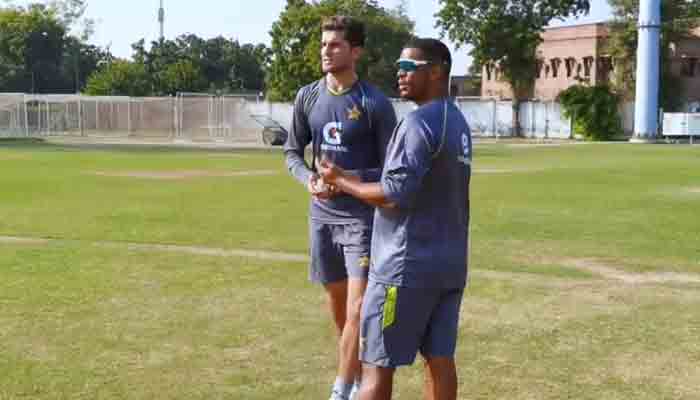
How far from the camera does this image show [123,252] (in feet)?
39.1

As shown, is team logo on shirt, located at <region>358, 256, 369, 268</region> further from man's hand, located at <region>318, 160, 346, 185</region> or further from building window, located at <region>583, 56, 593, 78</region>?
building window, located at <region>583, 56, 593, 78</region>

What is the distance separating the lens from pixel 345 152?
582 cm

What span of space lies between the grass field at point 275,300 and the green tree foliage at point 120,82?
71829 mm

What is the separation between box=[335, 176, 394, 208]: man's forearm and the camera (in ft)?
14.8

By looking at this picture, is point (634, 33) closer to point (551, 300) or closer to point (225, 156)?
point (225, 156)

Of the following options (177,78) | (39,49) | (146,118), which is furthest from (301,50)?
(39,49)

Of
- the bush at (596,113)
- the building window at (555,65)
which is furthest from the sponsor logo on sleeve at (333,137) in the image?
the building window at (555,65)

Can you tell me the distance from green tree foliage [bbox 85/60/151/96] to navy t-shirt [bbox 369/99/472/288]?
86.6 m

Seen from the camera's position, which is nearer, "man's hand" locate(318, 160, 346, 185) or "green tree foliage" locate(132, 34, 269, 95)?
"man's hand" locate(318, 160, 346, 185)

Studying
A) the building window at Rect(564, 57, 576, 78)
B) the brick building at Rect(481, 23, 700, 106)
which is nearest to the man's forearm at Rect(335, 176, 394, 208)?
the brick building at Rect(481, 23, 700, 106)

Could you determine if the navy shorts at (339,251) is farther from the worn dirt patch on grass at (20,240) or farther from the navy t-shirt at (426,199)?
the worn dirt patch on grass at (20,240)

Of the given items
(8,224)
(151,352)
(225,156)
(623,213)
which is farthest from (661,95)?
(151,352)

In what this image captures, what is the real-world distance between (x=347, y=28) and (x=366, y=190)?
148 centimetres

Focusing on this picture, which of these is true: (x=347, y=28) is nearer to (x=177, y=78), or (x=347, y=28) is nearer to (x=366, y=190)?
(x=366, y=190)
